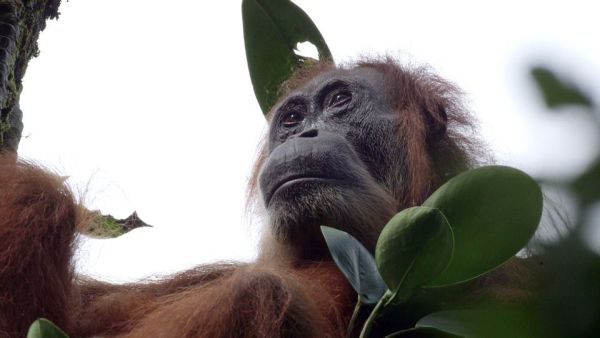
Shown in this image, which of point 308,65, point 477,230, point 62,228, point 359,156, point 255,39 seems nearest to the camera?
point 477,230

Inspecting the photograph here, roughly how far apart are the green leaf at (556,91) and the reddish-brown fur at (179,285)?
2.10m

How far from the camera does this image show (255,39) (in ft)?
18.0

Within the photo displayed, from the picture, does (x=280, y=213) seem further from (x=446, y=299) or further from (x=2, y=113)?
(x=446, y=299)

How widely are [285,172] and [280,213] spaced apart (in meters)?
0.30

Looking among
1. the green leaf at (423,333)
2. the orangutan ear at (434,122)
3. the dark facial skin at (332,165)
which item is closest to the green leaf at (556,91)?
the green leaf at (423,333)

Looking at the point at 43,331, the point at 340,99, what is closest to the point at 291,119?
the point at 340,99

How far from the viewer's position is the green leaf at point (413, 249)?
1.72 metres

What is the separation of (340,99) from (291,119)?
0.43 meters

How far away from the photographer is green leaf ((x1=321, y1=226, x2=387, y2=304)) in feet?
6.82

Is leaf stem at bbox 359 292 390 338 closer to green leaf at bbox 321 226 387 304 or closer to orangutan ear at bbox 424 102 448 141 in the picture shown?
green leaf at bbox 321 226 387 304

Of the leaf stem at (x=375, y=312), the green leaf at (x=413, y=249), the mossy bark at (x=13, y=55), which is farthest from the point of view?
the mossy bark at (x=13, y=55)

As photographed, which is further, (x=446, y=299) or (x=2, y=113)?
(x=2, y=113)

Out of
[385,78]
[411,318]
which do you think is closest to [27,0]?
[385,78]

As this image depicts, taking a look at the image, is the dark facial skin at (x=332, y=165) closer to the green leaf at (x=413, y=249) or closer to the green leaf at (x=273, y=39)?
the green leaf at (x=273, y=39)
